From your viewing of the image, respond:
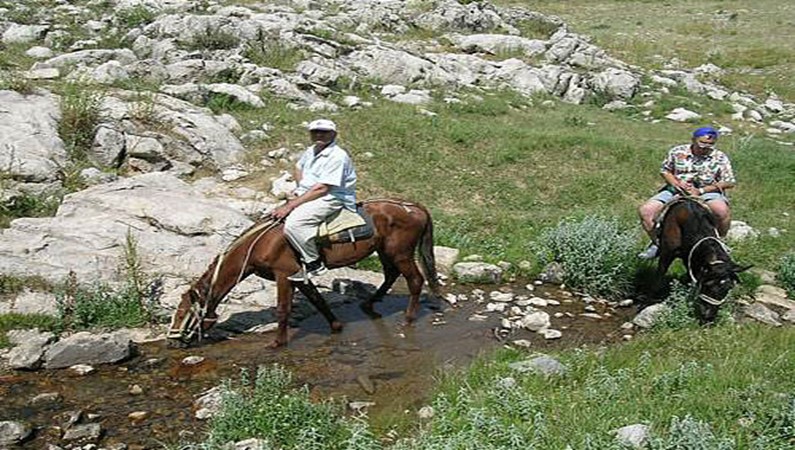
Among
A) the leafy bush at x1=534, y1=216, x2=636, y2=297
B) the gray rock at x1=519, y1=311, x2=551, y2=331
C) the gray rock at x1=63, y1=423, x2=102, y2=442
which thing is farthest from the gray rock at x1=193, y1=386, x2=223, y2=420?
the leafy bush at x1=534, y1=216, x2=636, y2=297

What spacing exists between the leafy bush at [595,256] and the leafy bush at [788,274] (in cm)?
225

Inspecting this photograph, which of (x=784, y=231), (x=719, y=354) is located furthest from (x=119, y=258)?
(x=784, y=231)

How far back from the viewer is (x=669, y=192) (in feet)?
35.2

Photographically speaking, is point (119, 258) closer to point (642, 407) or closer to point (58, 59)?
point (642, 407)

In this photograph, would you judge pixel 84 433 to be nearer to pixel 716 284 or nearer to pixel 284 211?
pixel 284 211

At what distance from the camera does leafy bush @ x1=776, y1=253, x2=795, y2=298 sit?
11.3m

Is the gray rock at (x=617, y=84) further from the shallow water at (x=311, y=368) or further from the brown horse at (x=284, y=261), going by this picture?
the brown horse at (x=284, y=261)

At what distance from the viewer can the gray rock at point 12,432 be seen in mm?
6668

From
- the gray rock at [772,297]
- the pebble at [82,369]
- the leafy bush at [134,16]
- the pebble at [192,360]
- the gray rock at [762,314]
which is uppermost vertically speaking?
the leafy bush at [134,16]

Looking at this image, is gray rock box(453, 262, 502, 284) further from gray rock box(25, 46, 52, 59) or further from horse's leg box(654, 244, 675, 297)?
gray rock box(25, 46, 52, 59)

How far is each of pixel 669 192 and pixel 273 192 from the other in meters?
7.26

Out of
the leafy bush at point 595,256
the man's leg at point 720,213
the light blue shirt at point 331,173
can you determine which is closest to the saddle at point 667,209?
the man's leg at point 720,213

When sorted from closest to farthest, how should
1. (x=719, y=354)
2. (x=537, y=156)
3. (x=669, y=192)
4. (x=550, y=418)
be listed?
(x=550, y=418)
(x=719, y=354)
(x=669, y=192)
(x=537, y=156)

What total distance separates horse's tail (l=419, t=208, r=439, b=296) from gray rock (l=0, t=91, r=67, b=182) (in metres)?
6.70
